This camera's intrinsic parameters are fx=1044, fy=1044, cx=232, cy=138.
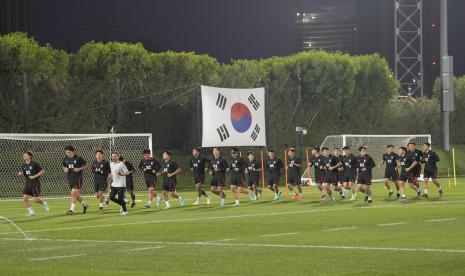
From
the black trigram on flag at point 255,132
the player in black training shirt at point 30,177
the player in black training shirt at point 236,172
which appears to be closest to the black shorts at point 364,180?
the player in black training shirt at point 236,172

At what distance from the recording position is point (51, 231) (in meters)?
24.6

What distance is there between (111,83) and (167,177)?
1093 inches

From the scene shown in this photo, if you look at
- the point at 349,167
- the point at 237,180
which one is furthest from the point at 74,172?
the point at 349,167

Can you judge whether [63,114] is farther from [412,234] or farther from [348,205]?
[412,234]

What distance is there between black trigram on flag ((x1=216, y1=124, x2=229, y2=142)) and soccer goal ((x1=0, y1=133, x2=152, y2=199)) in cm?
414

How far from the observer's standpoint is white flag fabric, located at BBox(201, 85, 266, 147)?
54.3 meters

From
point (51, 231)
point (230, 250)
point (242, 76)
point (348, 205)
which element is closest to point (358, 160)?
point (348, 205)

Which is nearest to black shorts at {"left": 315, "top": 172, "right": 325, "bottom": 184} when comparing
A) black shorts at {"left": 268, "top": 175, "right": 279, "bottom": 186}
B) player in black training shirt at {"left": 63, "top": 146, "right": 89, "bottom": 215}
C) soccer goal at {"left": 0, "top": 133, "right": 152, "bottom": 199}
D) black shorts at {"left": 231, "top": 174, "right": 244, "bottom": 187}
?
black shorts at {"left": 268, "top": 175, "right": 279, "bottom": 186}

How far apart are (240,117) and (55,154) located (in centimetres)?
1033

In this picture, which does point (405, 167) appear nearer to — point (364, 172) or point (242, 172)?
point (364, 172)

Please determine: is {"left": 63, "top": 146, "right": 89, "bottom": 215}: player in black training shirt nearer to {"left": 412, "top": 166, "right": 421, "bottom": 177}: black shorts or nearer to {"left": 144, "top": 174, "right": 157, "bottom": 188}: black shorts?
{"left": 144, "top": 174, "right": 157, "bottom": 188}: black shorts

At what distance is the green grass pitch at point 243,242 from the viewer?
1616cm

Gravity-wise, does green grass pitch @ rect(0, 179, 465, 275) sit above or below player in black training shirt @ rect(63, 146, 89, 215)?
below

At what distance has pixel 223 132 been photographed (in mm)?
54625
